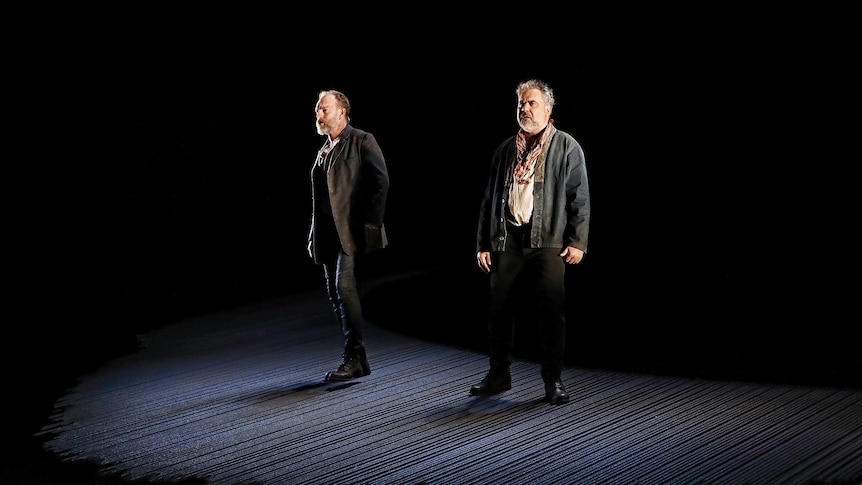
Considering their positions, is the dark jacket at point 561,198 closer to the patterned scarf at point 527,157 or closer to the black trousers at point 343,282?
the patterned scarf at point 527,157

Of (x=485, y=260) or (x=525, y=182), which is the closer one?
(x=525, y=182)

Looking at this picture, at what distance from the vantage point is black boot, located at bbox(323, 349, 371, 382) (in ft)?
11.5

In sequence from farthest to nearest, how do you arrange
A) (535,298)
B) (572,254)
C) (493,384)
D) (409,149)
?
(409,149) < (493,384) < (535,298) < (572,254)

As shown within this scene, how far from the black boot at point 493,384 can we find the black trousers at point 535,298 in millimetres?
26

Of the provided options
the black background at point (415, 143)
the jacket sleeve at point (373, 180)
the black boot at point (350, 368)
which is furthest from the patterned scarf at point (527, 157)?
the black background at point (415, 143)

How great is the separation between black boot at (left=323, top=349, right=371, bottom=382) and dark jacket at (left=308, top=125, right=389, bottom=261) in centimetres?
43

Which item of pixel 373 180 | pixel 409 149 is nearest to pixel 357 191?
pixel 373 180

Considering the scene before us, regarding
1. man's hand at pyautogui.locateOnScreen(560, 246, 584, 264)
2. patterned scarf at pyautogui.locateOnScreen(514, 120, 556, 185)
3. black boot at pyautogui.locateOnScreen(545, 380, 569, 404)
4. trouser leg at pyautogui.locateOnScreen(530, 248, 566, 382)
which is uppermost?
patterned scarf at pyautogui.locateOnScreen(514, 120, 556, 185)

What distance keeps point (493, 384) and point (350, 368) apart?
0.68 m

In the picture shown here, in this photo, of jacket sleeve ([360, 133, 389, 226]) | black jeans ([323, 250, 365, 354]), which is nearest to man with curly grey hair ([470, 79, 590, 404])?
jacket sleeve ([360, 133, 389, 226])

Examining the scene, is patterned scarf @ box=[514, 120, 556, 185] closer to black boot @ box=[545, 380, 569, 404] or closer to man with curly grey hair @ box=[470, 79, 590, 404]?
man with curly grey hair @ box=[470, 79, 590, 404]

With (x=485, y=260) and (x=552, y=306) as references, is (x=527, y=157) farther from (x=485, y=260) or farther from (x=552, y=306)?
(x=552, y=306)

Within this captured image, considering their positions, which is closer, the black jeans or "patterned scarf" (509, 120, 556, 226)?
"patterned scarf" (509, 120, 556, 226)

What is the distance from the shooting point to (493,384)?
123 inches
